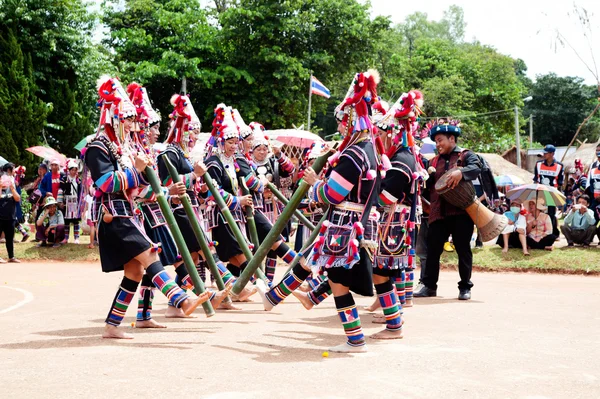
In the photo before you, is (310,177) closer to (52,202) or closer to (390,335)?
(390,335)

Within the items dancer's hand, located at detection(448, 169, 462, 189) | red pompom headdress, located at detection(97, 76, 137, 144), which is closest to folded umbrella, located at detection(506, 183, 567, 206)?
dancer's hand, located at detection(448, 169, 462, 189)

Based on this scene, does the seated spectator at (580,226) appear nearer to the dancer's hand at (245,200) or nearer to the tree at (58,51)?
the dancer's hand at (245,200)

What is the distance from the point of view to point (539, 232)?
13.8m

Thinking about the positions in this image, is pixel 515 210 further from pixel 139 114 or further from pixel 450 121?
pixel 139 114

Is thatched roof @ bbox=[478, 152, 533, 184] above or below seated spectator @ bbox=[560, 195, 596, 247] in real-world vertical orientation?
above

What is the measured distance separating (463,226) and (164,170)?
12.0 feet

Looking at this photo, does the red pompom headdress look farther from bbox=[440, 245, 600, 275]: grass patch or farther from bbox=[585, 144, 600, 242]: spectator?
bbox=[585, 144, 600, 242]: spectator

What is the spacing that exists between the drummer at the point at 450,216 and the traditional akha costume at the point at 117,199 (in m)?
3.94

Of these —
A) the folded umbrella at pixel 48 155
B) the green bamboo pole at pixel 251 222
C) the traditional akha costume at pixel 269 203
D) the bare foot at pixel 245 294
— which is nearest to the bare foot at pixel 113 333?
the bare foot at pixel 245 294

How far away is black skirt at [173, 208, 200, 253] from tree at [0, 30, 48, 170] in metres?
15.2

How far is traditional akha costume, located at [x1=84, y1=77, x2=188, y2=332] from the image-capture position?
634cm

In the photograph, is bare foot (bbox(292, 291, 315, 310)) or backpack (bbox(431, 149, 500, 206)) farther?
backpack (bbox(431, 149, 500, 206))

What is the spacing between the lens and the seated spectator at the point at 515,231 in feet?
44.6

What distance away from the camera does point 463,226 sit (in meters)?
9.23
